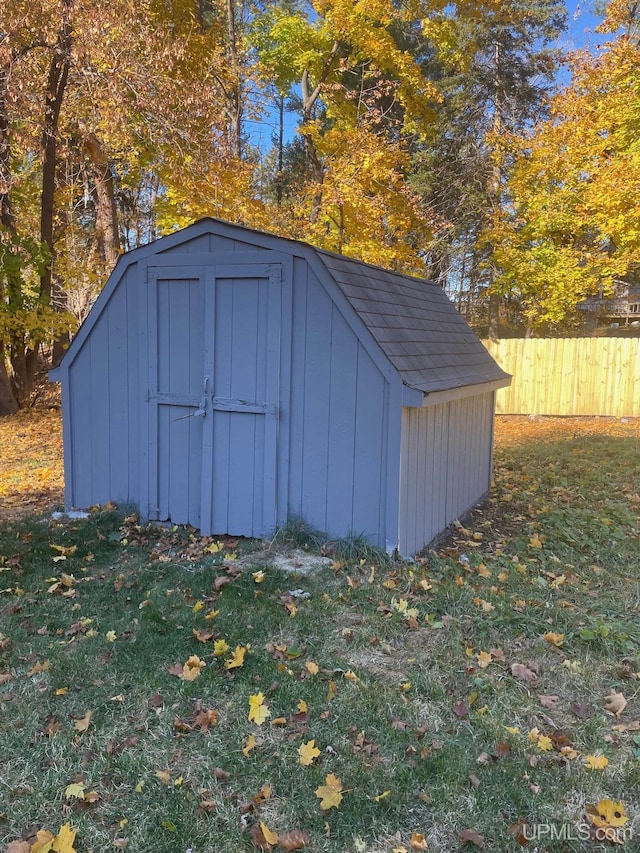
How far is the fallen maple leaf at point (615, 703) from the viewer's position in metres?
3.17

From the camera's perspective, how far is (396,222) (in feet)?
51.1

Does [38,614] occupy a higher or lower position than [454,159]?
lower

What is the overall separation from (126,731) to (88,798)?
0.44m

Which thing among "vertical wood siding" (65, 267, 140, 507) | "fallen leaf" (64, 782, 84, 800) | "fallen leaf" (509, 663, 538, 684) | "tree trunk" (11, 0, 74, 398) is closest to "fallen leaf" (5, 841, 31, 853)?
"fallen leaf" (64, 782, 84, 800)

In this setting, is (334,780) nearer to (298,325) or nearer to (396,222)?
(298,325)

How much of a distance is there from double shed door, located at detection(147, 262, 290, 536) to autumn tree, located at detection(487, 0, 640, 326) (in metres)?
12.7

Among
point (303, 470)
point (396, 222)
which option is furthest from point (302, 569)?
point (396, 222)

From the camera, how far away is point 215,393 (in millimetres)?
5586

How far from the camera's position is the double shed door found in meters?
5.39

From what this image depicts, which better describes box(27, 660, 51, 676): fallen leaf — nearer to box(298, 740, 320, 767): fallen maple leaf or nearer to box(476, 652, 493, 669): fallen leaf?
box(298, 740, 320, 767): fallen maple leaf

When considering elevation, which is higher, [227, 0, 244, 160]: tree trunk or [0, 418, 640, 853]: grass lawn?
[227, 0, 244, 160]: tree trunk

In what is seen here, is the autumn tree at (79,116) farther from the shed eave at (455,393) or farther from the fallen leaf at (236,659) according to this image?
the fallen leaf at (236,659)

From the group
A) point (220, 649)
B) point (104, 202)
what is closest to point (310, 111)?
point (104, 202)

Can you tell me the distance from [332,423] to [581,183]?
14374mm
